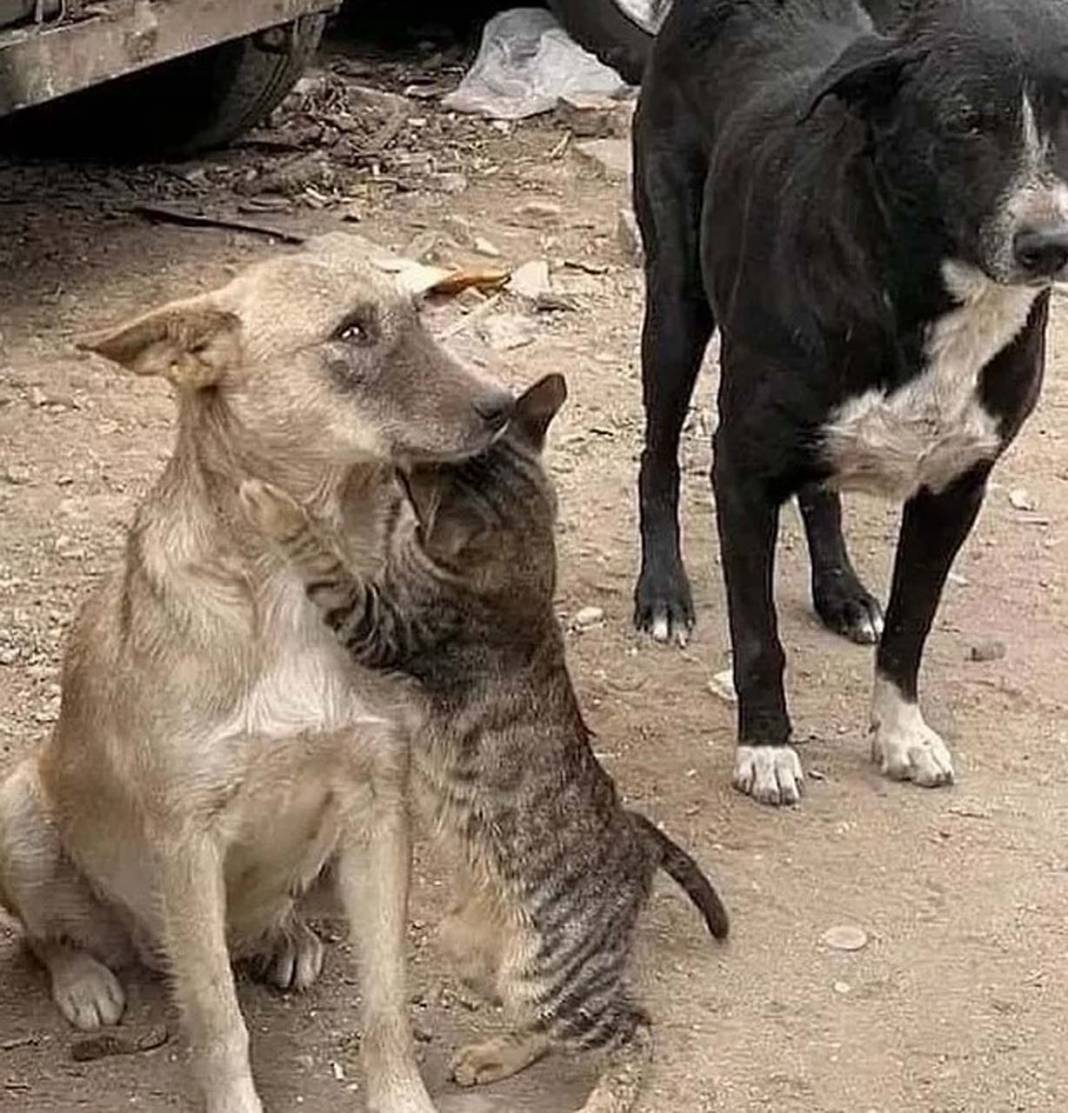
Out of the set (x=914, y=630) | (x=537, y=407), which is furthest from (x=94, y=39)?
(x=537, y=407)

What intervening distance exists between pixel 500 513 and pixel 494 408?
9.2 inches

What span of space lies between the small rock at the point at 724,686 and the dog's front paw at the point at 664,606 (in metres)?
0.16

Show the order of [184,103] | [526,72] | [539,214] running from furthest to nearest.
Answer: [526,72]
[184,103]
[539,214]

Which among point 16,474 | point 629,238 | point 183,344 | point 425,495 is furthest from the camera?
point 629,238

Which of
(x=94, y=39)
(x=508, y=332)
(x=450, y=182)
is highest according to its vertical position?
(x=94, y=39)

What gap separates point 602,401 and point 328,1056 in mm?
2895

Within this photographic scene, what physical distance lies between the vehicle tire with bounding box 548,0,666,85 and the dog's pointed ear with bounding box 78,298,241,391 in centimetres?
562

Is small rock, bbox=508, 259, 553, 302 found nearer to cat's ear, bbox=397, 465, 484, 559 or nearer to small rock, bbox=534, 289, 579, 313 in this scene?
small rock, bbox=534, 289, 579, 313

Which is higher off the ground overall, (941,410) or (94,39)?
(941,410)

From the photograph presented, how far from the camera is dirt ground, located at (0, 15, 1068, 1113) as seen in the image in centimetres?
372

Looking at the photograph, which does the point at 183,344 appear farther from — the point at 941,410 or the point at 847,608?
the point at 847,608

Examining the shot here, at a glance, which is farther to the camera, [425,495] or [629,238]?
[629,238]


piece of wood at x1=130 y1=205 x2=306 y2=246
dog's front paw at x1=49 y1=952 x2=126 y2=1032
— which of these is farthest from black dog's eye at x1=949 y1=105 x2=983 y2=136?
piece of wood at x1=130 y1=205 x2=306 y2=246

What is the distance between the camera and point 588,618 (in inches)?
206
